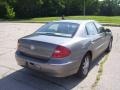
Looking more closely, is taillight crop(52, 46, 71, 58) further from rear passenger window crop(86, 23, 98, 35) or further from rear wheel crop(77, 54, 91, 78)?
rear passenger window crop(86, 23, 98, 35)

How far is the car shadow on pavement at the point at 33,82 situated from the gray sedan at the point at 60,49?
0.34m

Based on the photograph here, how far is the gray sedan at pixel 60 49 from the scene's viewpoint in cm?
496

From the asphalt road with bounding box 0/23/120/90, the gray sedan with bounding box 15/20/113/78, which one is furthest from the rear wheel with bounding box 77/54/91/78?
the asphalt road with bounding box 0/23/120/90

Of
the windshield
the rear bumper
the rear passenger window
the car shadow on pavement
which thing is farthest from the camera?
the rear passenger window

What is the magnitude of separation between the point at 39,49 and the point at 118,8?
2639 inches

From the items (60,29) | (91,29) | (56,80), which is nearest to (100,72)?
(91,29)

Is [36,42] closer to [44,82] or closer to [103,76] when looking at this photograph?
[44,82]

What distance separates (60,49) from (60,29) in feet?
4.08

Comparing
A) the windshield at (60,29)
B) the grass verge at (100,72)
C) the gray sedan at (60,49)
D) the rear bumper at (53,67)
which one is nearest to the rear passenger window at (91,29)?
the gray sedan at (60,49)

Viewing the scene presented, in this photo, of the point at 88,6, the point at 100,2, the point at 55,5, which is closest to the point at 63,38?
the point at 55,5

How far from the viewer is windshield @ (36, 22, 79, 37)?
227 inches

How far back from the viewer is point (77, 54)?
5.29 metres

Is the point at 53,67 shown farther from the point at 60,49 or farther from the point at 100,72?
the point at 100,72

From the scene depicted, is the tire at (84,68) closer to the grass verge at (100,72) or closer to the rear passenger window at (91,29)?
the grass verge at (100,72)
